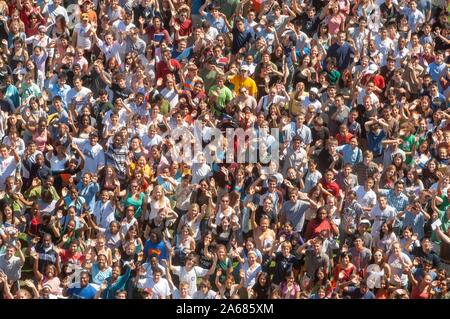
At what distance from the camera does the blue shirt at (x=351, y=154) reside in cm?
3152

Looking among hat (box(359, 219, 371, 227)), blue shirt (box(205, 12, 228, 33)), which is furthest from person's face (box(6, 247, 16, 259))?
blue shirt (box(205, 12, 228, 33))

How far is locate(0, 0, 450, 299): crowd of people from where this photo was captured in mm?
29297

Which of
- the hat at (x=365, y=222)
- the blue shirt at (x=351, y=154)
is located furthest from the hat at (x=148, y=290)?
the blue shirt at (x=351, y=154)

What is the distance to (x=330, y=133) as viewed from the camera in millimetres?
32125

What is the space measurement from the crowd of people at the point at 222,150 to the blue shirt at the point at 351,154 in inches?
0.9

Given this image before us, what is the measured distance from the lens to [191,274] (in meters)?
29.2

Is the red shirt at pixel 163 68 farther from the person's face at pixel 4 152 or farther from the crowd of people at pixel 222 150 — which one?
the person's face at pixel 4 152

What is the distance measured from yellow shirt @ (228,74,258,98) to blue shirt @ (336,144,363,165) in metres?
2.14

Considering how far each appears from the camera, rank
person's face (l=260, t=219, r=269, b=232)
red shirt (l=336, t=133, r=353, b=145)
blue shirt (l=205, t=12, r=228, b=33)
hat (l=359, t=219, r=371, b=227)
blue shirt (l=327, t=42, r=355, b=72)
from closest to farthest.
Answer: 1. person's face (l=260, t=219, r=269, b=232)
2. hat (l=359, t=219, r=371, b=227)
3. red shirt (l=336, t=133, r=353, b=145)
4. blue shirt (l=327, t=42, r=355, b=72)
5. blue shirt (l=205, t=12, r=228, b=33)

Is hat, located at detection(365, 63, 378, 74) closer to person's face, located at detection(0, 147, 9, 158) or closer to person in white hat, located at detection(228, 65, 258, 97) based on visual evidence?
person in white hat, located at detection(228, 65, 258, 97)

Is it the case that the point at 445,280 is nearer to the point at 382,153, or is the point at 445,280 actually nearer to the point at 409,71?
the point at 382,153

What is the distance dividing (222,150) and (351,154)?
214 cm

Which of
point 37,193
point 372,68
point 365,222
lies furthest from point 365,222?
point 37,193

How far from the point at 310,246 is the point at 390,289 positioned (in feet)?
4.59
